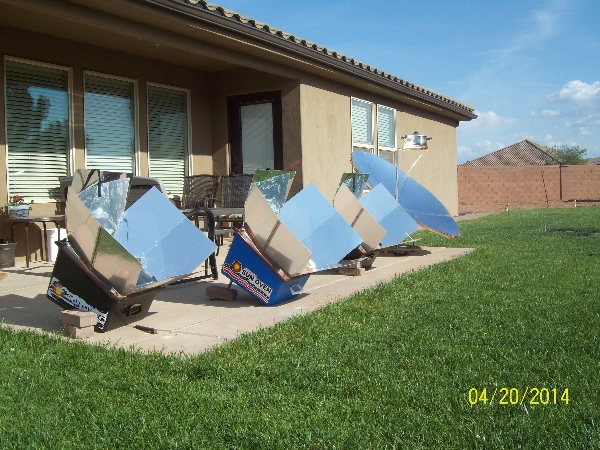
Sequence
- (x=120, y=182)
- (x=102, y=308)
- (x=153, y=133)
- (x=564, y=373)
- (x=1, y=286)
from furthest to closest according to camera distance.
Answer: (x=153, y=133) → (x=1, y=286) → (x=120, y=182) → (x=102, y=308) → (x=564, y=373)

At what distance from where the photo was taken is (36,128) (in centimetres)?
838

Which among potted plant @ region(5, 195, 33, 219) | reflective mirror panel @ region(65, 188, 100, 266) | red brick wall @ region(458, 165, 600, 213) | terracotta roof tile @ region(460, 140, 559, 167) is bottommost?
reflective mirror panel @ region(65, 188, 100, 266)

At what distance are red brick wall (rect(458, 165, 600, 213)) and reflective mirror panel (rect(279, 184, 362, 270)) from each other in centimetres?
2242

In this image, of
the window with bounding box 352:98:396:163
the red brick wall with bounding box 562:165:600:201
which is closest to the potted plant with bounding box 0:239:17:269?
the window with bounding box 352:98:396:163

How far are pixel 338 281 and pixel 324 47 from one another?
468 cm

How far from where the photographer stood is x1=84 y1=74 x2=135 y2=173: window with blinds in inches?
358

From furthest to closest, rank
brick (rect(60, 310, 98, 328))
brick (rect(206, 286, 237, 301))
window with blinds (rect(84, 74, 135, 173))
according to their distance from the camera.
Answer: window with blinds (rect(84, 74, 135, 173)) → brick (rect(206, 286, 237, 301)) → brick (rect(60, 310, 98, 328))

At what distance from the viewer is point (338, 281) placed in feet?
23.5

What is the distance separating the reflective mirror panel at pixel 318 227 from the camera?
6168 millimetres

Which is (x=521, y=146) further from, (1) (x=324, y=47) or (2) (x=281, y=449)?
(2) (x=281, y=449)

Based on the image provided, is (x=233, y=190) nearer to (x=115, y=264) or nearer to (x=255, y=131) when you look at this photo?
(x=255, y=131)

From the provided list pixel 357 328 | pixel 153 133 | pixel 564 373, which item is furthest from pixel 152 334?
pixel 153 133

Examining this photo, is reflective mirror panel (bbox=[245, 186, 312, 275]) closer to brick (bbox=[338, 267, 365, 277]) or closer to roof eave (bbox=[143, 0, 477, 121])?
brick (bbox=[338, 267, 365, 277])

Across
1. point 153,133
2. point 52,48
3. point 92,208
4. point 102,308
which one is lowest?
point 102,308
